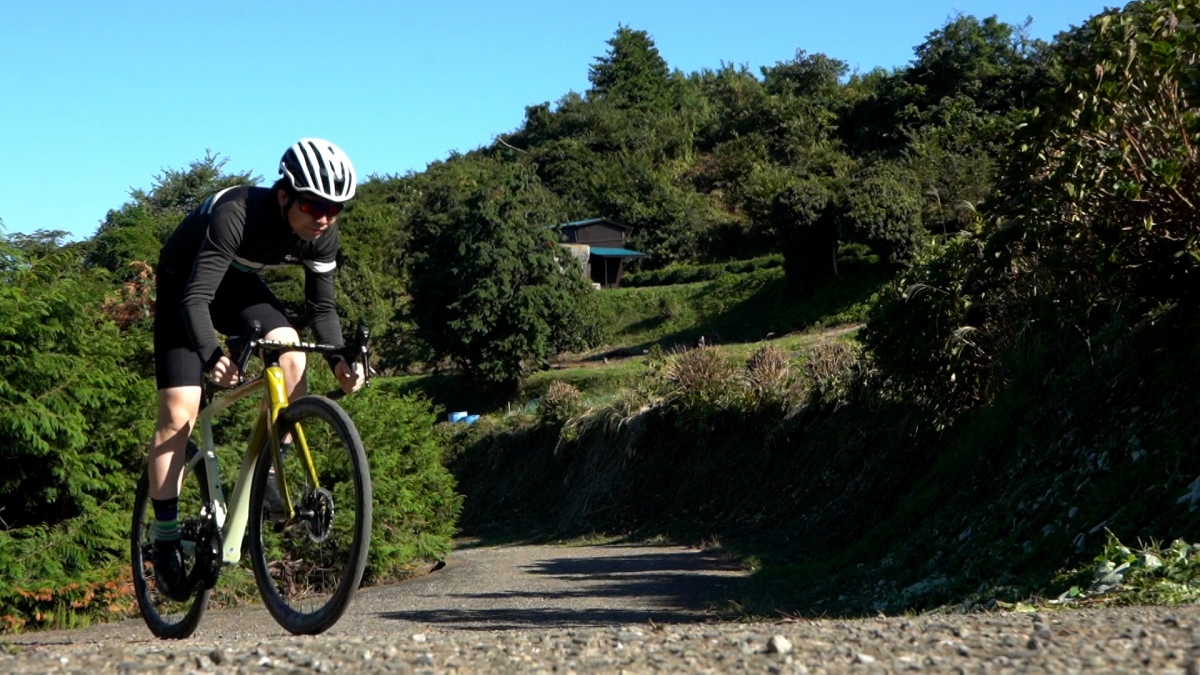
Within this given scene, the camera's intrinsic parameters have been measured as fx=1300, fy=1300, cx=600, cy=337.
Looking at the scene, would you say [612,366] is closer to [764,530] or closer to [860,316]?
[860,316]

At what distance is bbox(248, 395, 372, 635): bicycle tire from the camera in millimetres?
5094

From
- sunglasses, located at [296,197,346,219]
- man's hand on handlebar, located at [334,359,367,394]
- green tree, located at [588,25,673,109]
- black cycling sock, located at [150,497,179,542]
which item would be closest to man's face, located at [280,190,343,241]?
sunglasses, located at [296,197,346,219]

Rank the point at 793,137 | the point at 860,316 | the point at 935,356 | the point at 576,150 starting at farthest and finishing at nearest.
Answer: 1. the point at 576,150
2. the point at 793,137
3. the point at 860,316
4. the point at 935,356

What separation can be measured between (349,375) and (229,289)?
828 mm

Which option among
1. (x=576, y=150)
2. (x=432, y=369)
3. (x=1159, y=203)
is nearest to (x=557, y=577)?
(x=1159, y=203)

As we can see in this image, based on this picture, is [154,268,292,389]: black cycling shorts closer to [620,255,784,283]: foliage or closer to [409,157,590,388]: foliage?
[409,157,590,388]: foliage

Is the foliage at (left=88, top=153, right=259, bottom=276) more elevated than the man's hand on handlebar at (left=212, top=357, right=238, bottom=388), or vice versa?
the foliage at (left=88, top=153, right=259, bottom=276)

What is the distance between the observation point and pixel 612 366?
40000 mm

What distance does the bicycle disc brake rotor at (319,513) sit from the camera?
5.25 meters

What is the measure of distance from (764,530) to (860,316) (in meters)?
22.4

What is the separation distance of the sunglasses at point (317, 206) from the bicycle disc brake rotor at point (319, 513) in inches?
45.0

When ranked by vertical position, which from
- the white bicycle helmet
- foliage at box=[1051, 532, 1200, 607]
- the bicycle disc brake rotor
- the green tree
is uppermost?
the green tree

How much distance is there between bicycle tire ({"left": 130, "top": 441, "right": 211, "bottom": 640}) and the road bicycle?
0.05 ft

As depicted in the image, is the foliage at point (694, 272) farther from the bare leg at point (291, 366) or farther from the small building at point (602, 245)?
the bare leg at point (291, 366)
